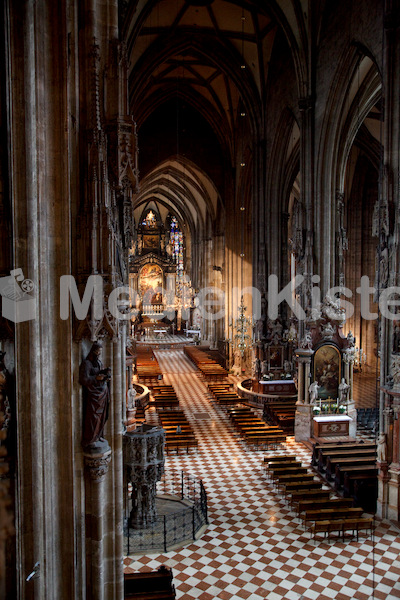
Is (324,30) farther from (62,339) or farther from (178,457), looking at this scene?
(62,339)

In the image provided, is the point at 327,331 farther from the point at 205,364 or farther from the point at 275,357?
the point at 205,364

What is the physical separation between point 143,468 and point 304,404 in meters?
8.92

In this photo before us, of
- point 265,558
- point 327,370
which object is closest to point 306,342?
point 327,370

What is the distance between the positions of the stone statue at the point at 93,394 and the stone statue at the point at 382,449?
8.30 meters

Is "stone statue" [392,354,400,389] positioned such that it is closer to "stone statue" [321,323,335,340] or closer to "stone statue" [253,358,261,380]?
"stone statue" [321,323,335,340]

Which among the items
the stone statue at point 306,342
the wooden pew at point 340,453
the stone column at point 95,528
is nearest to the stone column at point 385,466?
the wooden pew at point 340,453

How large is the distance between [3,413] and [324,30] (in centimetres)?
1837

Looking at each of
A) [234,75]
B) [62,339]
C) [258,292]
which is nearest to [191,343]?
[258,292]

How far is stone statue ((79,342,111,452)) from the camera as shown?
6.11 m

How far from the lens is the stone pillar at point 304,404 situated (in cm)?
1795

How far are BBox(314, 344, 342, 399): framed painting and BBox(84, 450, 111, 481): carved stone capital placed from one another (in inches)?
512

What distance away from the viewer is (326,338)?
18.1 m
